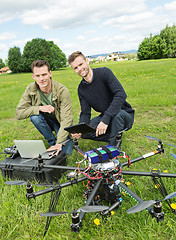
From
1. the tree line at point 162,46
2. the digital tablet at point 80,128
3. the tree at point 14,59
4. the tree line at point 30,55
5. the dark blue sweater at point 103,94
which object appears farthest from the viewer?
the tree at point 14,59

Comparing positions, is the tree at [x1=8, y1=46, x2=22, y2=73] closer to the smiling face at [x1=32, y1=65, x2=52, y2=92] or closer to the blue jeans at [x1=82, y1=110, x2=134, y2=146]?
the smiling face at [x1=32, y1=65, x2=52, y2=92]

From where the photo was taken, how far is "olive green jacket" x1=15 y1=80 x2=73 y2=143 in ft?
12.7

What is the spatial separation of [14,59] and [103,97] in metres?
68.9

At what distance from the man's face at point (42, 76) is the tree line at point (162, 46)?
6626 cm

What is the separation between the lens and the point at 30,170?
3.07 meters

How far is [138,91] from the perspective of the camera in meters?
9.17

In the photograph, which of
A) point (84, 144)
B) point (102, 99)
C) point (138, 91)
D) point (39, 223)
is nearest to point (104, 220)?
point (39, 223)

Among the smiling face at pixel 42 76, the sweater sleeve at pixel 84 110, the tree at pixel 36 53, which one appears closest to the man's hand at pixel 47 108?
the smiling face at pixel 42 76

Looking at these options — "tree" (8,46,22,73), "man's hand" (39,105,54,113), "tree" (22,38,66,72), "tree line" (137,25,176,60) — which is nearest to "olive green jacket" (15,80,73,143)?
"man's hand" (39,105,54,113)

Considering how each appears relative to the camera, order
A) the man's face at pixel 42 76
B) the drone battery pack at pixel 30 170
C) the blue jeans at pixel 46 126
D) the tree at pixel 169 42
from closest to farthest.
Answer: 1. the drone battery pack at pixel 30 170
2. the man's face at pixel 42 76
3. the blue jeans at pixel 46 126
4. the tree at pixel 169 42

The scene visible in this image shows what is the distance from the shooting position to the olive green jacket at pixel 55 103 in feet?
12.7

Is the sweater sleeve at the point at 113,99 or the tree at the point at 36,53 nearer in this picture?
the sweater sleeve at the point at 113,99

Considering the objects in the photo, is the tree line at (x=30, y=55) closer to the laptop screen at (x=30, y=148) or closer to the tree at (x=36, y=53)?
the tree at (x=36, y=53)

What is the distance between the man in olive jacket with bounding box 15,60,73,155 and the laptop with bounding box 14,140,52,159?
51 centimetres
